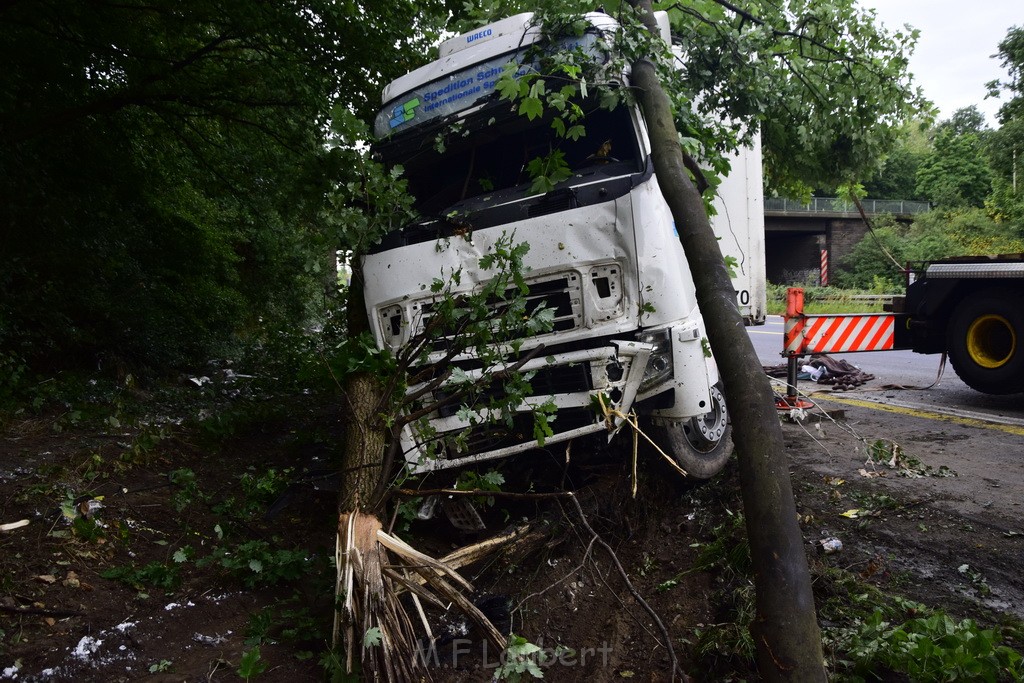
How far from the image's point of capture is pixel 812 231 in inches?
1196

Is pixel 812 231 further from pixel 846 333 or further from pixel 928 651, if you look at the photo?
pixel 928 651

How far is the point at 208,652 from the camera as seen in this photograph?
11.3 feet

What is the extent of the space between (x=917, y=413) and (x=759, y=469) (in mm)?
4796

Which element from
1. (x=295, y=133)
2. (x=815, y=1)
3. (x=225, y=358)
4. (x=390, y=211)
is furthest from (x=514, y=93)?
(x=225, y=358)

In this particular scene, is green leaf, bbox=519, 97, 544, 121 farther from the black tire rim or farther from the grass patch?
the grass patch

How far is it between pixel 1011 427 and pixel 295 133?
686 centimetres

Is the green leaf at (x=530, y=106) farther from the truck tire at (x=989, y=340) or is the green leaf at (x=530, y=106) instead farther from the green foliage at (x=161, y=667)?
the truck tire at (x=989, y=340)

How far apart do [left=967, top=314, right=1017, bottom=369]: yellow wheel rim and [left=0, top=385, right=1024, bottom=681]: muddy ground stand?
1.15 m

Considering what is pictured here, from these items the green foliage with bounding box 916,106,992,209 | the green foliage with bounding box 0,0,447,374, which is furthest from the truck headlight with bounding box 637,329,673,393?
the green foliage with bounding box 916,106,992,209

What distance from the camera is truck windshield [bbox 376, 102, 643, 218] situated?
4.55 m

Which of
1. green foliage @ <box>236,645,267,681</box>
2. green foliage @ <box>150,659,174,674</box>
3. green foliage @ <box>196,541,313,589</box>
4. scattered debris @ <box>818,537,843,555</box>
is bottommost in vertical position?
green foliage @ <box>150,659,174,674</box>

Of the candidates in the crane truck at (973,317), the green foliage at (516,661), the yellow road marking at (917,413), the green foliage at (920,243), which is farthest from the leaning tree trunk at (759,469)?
the green foliage at (920,243)

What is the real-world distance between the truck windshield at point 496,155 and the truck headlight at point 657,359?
3.31 feet

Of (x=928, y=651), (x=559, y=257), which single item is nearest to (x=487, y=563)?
(x=559, y=257)
